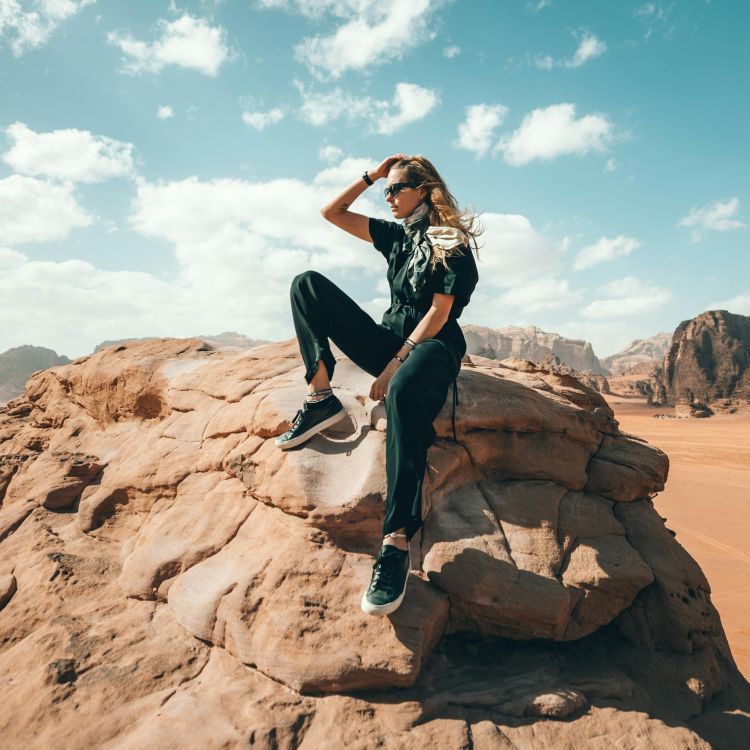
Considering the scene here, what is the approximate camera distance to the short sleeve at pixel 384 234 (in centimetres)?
321

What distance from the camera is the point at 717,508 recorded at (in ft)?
29.4

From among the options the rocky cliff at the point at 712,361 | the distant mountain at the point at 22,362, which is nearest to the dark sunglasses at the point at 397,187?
the rocky cliff at the point at 712,361

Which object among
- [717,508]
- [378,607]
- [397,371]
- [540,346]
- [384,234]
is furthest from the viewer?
[540,346]

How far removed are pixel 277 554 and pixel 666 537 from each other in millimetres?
2451

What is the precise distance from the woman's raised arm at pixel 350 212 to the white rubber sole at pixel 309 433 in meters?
1.25

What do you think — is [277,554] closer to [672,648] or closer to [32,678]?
[32,678]

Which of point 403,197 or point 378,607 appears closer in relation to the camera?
point 378,607

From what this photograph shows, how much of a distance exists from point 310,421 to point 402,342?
27.5 inches

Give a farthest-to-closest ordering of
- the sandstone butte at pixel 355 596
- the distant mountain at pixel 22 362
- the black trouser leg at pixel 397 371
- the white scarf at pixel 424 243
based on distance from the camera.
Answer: the distant mountain at pixel 22 362 → the white scarf at pixel 424 243 → the black trouser leg at pixel 397 371 → the sandstone butte at pixel 355 596

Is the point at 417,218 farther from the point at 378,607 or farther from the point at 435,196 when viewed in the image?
the point at 378,607

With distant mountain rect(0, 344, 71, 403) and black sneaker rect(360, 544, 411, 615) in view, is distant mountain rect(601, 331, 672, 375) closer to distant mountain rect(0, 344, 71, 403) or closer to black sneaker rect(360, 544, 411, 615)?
distant mountain rect(0, 344, 71, 403)

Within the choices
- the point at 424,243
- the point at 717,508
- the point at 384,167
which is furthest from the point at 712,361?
the point at 424,243

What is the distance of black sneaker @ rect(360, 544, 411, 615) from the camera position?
211cm

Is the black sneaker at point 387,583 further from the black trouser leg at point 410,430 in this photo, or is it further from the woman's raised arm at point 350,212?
the woman's raised arm at point 350,212
